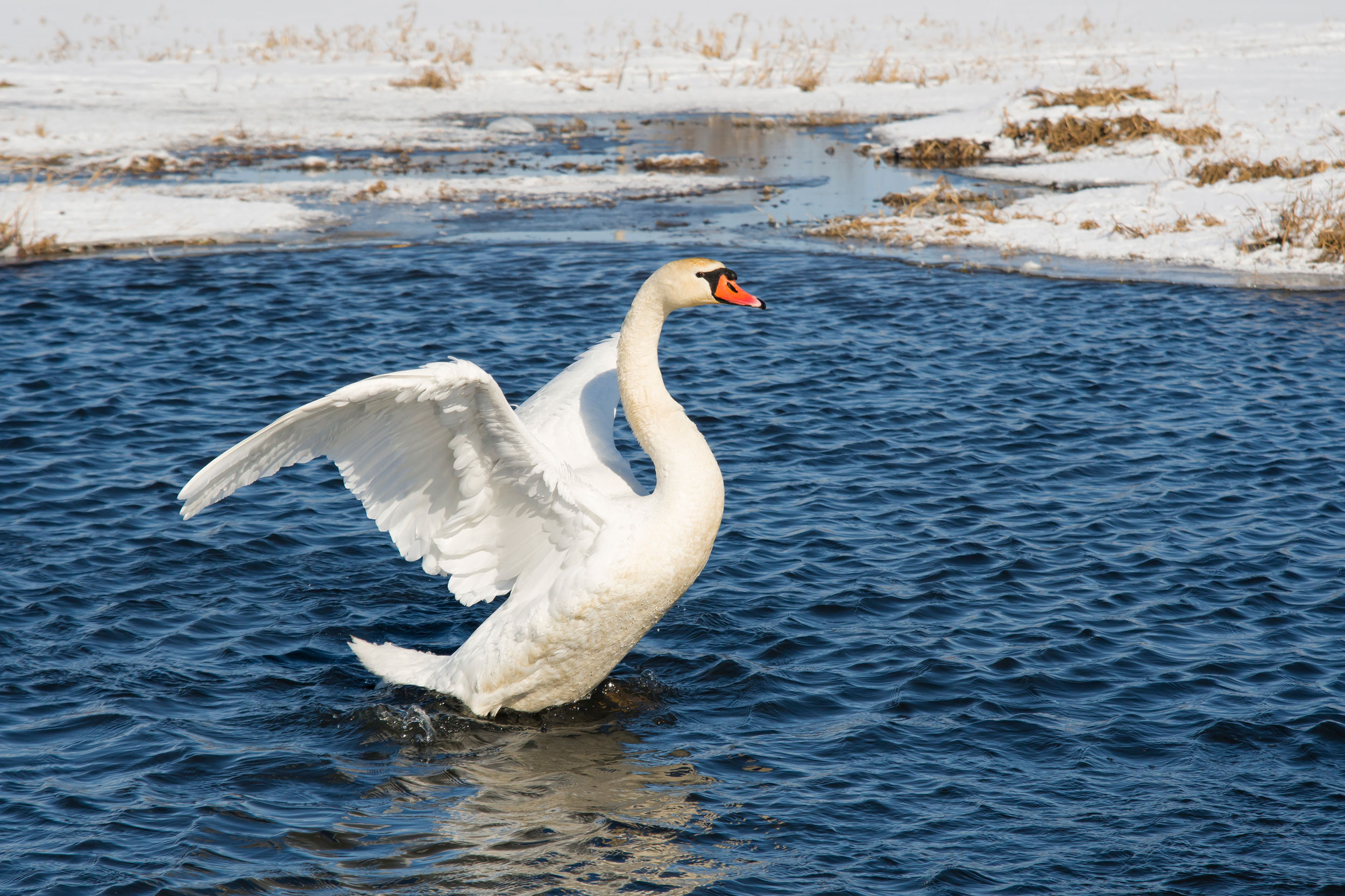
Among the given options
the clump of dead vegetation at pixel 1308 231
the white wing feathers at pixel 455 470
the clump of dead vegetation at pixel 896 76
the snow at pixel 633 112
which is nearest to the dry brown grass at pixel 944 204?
the snow at pixel 633 112

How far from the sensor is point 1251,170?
1783 centimetres

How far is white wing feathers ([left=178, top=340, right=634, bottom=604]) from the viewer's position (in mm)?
5551

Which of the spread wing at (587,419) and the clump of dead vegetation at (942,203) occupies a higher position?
the clump of dead vegetation at (942,203)

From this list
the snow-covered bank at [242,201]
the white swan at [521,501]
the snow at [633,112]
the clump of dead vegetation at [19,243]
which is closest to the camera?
the white swan at [521,501]

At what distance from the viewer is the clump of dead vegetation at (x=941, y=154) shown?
899 inches

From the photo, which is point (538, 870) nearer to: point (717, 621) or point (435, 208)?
point (717, 621)

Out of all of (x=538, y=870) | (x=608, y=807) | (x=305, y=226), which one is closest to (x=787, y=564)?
(x=608, y=807)

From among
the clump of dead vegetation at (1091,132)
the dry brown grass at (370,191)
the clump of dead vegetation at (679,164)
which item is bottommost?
the dry brown grass at (370,191)

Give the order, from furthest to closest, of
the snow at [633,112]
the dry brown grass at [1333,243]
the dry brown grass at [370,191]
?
the dry brown grass at [370,191], the snow at [633,112], the dry brown grass at [1333,243]

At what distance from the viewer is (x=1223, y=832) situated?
216 inches

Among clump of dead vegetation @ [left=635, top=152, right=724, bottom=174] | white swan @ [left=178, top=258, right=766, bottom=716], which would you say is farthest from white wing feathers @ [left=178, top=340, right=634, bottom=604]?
clump of dead vegetation @ [left=635, top=152, right=724, bottom=174]

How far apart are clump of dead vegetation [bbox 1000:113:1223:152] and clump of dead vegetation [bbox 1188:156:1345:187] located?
9.53 ft

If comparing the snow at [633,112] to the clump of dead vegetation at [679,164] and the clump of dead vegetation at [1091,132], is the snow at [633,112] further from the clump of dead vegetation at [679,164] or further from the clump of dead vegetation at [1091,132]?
the clump of dead vegetation at [679,164]

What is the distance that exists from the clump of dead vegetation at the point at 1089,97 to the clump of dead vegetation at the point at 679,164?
674 centimetres
